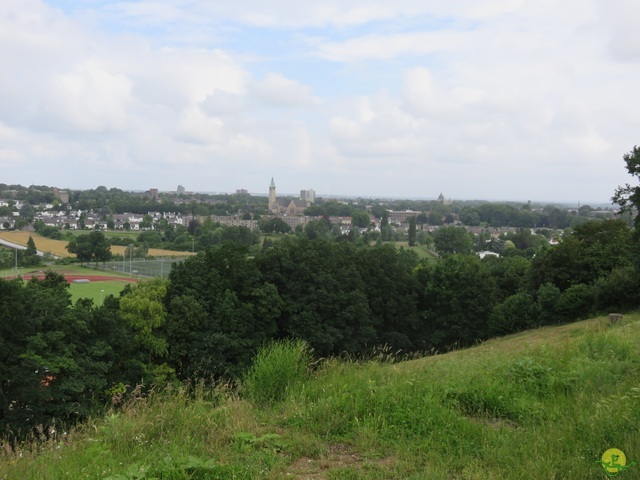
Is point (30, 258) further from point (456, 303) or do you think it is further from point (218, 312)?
point (456, 303)

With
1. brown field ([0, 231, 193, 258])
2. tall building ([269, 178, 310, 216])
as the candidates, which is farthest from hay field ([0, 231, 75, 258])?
tall building ([269, 178, 310, 216])

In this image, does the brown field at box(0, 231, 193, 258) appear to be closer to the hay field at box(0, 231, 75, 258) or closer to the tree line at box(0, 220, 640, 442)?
the hay field at box(0, 231, 75, 258)

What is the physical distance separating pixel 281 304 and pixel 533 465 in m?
Result: 20.6

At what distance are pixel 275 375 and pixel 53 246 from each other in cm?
6797

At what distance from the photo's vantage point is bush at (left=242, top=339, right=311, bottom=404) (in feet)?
20.4

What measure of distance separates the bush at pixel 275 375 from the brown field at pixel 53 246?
5506 cm

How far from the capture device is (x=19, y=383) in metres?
15.1

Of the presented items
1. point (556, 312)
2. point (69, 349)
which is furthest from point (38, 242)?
point (556, 312)

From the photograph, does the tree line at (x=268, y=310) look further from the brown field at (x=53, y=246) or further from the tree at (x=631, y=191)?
the brown field at (x=53, y=246)

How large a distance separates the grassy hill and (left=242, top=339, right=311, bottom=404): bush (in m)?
0.01

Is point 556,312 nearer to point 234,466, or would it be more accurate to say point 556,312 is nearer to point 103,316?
point 103,316

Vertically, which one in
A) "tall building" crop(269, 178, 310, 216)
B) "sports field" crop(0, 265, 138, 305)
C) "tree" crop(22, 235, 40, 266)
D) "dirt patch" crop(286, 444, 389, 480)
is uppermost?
"tall building" crop(269, 178, 310, 216)

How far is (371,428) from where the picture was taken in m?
4.77

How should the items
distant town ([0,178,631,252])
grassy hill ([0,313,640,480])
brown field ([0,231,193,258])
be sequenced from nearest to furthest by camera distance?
grassy hill ([0,313,640,480])
brown field ([0,231,193,258])
distant town ([0,178,631,252])
